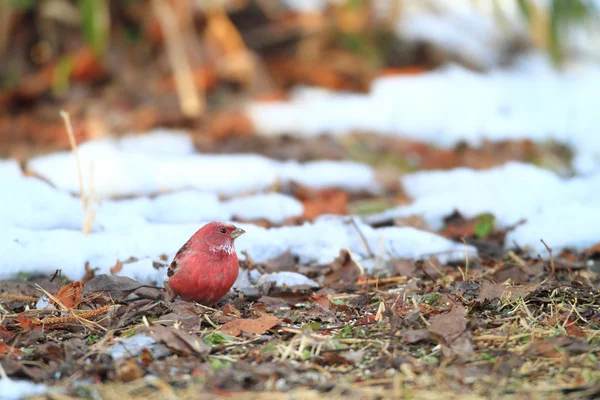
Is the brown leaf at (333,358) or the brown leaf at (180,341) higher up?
the brown leaf at (180,341)

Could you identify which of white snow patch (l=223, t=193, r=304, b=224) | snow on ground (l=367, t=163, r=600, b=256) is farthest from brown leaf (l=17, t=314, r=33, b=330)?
snow on ground (l=367, t=163, r=600, b=256)

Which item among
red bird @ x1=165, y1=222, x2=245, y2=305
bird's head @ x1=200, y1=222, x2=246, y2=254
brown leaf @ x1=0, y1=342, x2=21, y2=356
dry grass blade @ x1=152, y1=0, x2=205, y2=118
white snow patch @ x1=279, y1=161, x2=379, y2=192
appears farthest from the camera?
dry grass blade @ x1=152, y1=0, x2=205, y2=118

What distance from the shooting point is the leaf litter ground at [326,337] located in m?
2.19

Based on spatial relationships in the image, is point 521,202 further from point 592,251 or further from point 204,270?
point 204,270

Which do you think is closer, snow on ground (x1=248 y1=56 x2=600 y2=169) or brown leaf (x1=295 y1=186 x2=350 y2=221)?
brown leaf (x1=295 y1=186 x2=350 y2=221)

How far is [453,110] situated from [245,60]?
2150 mm

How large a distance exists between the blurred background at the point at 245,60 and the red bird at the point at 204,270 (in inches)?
104

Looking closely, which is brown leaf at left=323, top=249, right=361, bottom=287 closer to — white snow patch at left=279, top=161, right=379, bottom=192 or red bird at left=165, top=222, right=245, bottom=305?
red bird at left=165, top=222, right=245, bottom=305

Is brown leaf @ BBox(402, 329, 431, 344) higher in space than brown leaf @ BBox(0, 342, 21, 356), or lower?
lower

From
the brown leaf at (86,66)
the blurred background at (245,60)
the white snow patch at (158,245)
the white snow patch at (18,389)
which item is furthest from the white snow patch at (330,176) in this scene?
the white snow patch at (18,389)

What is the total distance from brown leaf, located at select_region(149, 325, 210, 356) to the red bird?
19.3 inches

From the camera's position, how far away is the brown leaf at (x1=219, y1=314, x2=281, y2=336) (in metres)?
2.67

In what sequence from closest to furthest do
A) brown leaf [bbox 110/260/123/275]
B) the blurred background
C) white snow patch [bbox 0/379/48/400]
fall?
1. white snow patch [bbox 0/379/48/400]
2. brown leaf [bbox 110/260/123/275]
3. the blurred background

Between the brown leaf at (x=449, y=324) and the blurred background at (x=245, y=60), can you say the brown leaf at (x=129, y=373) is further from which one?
the blurred background at (x=245, y=60)
